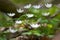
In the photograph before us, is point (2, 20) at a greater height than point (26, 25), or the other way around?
point (2, 20)

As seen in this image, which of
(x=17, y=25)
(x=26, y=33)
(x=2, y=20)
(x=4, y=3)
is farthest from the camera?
(x=4, y=3)

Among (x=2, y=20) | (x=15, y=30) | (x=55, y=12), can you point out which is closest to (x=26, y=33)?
(x=15, y=30)

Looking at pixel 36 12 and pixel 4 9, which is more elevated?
pixel 4 9

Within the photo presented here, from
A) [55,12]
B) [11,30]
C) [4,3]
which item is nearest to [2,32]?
[11,30]

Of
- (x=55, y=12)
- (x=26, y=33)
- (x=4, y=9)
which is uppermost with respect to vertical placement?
(x=4, y=9)

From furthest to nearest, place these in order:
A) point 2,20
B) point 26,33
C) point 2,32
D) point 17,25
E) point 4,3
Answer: point 4,3 → point 2,20 → point 17,25 → point 2,32 → point 26,33

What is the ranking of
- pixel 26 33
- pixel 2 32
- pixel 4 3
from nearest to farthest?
pixel 26 33
pixel 2 32
pixel 4 3

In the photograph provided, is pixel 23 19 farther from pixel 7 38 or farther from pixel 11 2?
pixel 11 2

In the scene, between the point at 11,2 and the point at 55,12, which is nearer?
the point at 55,12

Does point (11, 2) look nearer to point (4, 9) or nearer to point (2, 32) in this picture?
point (4, 9)
